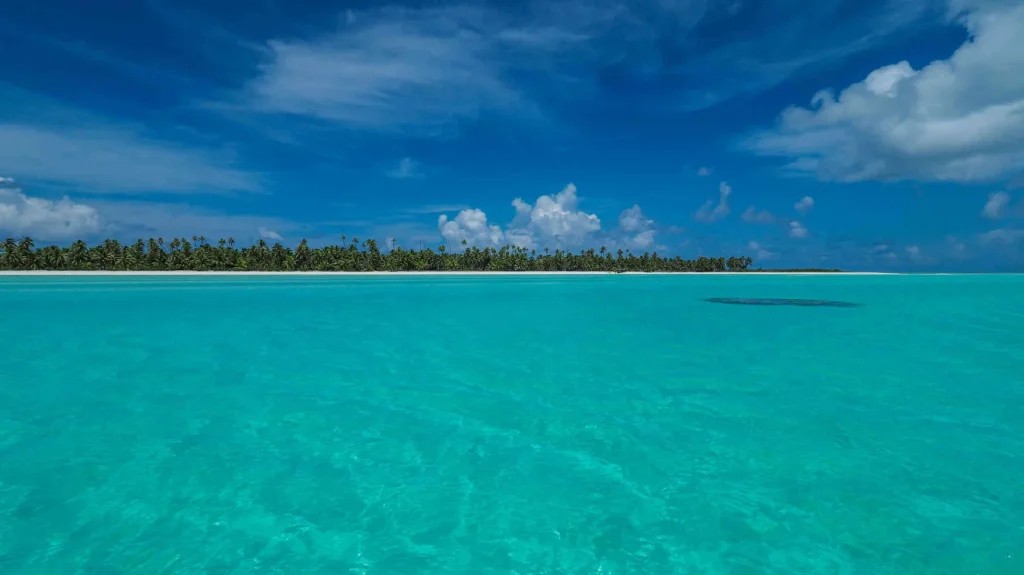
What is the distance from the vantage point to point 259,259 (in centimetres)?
9244

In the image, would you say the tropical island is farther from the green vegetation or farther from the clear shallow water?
the clear shallow water

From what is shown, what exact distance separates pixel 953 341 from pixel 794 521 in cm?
1905

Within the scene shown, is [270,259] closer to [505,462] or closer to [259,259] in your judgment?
[259,259]

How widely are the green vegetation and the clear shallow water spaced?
81251 mm

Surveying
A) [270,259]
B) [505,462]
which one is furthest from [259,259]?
[505,462]

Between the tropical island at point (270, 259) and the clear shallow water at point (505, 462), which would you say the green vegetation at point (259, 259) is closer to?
the tropical island at point (270, 259)

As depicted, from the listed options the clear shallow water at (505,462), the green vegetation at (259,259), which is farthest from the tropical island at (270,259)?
the clear shallow water at (505,462)

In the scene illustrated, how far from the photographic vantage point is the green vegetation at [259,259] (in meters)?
79.9

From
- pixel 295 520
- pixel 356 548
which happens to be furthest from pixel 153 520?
pixel 356 548

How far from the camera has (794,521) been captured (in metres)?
5.52

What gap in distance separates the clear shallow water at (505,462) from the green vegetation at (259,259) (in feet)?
267

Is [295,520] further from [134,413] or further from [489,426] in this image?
[134,413]

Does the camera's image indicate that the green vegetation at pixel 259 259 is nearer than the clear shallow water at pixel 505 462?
No

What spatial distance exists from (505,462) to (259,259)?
96330mm
